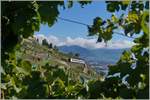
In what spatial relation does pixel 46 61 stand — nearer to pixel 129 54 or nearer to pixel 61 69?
pixel 61 69

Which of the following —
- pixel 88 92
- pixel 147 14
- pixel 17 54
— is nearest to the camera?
pixel 147 14

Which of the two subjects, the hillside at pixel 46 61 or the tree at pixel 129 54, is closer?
the tree at pixel 129 54

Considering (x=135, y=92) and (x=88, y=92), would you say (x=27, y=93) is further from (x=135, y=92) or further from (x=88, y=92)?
(x=135, y=92)

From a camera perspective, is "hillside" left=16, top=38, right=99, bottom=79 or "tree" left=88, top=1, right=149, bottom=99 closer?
"tree" left=88, top=1, right=149, bottom=99

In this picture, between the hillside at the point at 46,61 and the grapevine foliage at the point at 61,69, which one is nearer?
the grapevine foliage at the point at 61,69

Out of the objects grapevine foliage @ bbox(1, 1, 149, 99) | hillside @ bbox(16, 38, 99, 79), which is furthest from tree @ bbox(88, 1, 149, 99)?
hillside @ bbox(16, 38, 99, 79)

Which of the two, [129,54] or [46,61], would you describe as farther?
[46,61]

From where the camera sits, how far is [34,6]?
6.01 metres

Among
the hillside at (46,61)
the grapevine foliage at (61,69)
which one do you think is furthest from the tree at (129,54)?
the hillside at (46,61)

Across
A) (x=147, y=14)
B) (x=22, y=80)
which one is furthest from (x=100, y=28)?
(x=22, y=80)

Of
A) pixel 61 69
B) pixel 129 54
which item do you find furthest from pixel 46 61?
pixel 129 54

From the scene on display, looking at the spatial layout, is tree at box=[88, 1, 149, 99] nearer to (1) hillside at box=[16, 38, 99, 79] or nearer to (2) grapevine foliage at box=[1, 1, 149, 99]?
(2) grapevine foliage at box=[1, 1, 149, 99]

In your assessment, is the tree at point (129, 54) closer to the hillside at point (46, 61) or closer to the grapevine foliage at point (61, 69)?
the grapevine foliage at point (61, 69)

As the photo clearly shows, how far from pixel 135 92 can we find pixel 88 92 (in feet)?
2.76
